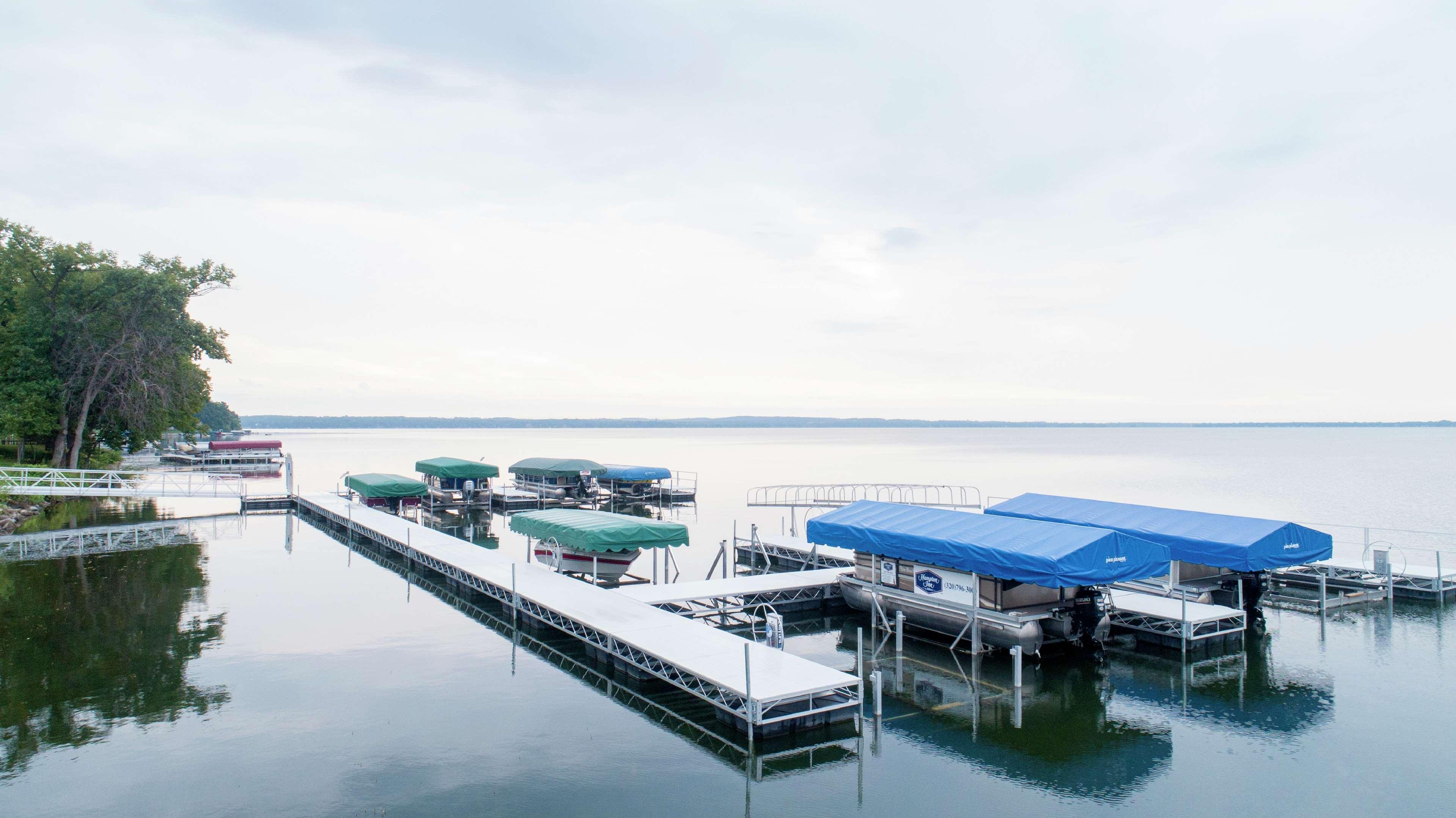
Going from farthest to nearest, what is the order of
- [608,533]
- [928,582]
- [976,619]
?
[608,533] → [928,582] → [976,619]

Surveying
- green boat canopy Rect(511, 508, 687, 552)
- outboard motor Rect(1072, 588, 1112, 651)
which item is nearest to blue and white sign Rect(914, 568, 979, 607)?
outboard motor Rect(1072, 588, 1112, 651)

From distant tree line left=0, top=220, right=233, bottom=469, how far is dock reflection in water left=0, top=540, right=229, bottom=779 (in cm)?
2061

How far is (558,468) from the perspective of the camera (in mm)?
57469

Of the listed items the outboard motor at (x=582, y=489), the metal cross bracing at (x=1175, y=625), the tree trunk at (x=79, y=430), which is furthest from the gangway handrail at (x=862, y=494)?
the tree trunk at (x=79, y=430)

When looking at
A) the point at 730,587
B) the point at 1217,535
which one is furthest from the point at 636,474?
the point at 1217,535

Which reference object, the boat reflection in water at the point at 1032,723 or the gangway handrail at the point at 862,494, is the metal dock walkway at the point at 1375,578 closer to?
the boat reflection in water at the point at 1032,723

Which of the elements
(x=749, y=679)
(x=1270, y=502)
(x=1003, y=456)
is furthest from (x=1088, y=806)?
(x=1003, y=456)

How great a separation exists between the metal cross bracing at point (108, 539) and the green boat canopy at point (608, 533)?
20.8 meters

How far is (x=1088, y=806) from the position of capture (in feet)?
41.8

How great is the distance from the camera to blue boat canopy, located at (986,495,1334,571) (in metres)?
22.4

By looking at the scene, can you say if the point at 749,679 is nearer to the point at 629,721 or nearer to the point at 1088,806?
the point at 629,721

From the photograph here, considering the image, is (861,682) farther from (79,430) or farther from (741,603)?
(79,430)

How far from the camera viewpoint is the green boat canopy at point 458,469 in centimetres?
5562

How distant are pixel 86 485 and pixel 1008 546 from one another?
55598 millimetres
